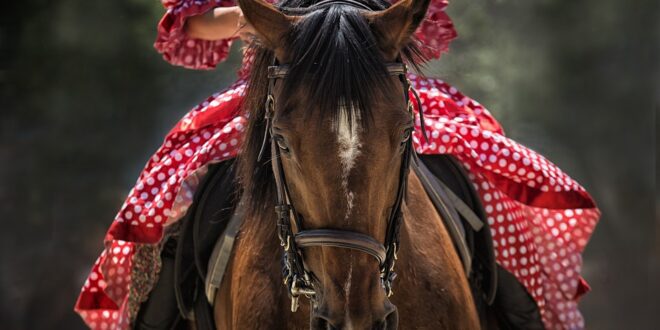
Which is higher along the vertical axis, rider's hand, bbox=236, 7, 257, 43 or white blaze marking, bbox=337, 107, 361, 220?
rider's hand, bbox=236, 7, 257, 43

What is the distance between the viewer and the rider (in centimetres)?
340

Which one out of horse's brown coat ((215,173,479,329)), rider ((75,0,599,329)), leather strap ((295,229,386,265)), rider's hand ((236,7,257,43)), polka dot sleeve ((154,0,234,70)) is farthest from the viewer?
polka dot sleeve ((154,0,234,70))

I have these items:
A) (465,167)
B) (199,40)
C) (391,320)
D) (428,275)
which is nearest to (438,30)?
(465,167)

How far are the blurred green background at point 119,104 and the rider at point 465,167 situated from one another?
4.64 meters

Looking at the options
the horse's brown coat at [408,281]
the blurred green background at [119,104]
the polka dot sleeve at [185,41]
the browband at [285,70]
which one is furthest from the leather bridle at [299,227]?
the blurred green background at [119,104]

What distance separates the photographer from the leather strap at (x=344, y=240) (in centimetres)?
231

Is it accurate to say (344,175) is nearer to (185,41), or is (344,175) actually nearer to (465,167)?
(465,167)

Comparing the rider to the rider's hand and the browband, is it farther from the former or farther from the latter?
the browband

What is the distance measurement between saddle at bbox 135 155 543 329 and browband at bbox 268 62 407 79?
28.5 inches

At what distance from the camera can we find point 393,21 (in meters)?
2.53

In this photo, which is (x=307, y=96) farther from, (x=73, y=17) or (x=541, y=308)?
(x=73, y=17)

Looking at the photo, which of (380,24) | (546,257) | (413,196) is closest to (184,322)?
(413,196)

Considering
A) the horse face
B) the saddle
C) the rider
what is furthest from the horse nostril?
the rider

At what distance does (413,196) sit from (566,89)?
597cm
